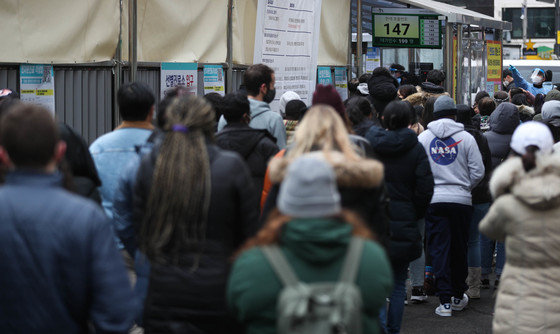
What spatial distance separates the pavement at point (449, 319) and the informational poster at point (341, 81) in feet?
13.8

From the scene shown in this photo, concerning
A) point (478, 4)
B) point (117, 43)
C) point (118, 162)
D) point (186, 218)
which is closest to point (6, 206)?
point (186, 218)

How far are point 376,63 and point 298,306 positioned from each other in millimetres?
14494

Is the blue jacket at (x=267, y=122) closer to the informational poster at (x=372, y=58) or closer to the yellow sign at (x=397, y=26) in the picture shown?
the yellow sign at (x=397, y=26)

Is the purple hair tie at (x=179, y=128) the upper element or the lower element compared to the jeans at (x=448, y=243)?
upper

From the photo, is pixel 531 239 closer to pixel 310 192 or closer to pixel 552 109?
pixel 310 192

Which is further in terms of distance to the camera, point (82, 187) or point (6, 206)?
point (82, 187)

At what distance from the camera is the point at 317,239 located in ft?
9.88

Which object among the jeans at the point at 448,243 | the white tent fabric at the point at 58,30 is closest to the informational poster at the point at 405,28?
the jeans at the point at 448,243

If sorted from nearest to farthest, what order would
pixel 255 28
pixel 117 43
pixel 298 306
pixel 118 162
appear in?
pixel 298 306, pixel 118 162, pixel 117 43, pixel 255 28

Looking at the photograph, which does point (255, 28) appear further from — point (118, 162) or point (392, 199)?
point (118, 162)

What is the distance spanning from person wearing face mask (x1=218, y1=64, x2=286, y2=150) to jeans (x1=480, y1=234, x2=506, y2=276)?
344 centimetres

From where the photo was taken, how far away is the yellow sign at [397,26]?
45.4ft

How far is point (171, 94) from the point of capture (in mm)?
5473

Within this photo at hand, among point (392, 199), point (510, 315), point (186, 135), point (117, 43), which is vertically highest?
point (117, 43)
